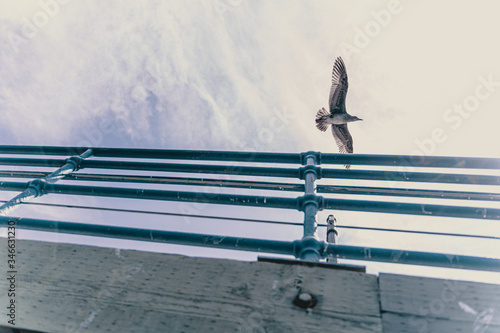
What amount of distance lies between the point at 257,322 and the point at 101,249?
737 millimetres

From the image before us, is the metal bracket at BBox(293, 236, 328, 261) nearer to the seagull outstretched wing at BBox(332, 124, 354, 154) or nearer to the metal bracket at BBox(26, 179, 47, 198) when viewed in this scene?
the metal bracket at BBox(26, 179, 47, 198)

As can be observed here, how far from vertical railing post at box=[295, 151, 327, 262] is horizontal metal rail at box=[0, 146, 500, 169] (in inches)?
6.1

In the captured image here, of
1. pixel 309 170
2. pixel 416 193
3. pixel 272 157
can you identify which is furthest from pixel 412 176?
pixel 272 157

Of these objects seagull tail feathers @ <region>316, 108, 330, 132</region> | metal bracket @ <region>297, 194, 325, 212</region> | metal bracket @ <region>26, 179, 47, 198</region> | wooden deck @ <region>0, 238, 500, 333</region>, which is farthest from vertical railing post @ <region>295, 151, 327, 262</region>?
seagull tail feathers @ <region>316, 108, 330, 132</region>

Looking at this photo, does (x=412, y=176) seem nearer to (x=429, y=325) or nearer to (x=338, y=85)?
(x=429, y=325)

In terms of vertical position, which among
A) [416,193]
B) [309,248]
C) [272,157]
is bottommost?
[309,248]

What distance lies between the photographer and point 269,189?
10.3 feet

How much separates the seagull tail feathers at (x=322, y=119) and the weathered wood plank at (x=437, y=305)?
11.4 meters

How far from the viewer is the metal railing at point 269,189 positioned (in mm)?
1875

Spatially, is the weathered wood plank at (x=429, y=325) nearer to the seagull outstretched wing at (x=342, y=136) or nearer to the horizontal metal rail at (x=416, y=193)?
the horizontal metal rail at (x=416, y=193)

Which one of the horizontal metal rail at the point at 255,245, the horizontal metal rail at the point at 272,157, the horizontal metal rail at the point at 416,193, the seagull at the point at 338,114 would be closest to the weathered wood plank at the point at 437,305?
the horizontal metal rail at the point at 255,245

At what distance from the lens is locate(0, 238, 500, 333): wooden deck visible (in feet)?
3.76

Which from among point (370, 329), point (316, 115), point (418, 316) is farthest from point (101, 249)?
point (316, 115)

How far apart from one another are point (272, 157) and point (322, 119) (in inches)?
364
